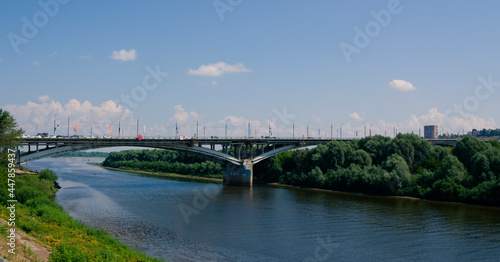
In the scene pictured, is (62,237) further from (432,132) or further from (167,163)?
(432,132)

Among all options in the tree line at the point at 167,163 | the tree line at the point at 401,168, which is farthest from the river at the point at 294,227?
the tree line at the point at 167,163

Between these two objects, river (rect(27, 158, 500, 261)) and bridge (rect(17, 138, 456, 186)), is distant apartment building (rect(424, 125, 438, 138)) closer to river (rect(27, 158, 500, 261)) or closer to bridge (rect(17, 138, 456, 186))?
bridge (rect(17, 138, 456, 186))

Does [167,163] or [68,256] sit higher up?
[68,256]

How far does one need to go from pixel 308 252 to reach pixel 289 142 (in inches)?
2250

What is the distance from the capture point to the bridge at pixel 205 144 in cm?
5382

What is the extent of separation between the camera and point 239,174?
7350cm

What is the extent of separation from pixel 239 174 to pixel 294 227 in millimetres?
41099

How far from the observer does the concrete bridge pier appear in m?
72.9

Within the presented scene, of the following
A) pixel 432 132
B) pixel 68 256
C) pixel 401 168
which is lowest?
pixel 68 256

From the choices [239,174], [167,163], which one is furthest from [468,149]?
[167,163]

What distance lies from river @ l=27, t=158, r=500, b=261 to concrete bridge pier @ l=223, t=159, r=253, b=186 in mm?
22159

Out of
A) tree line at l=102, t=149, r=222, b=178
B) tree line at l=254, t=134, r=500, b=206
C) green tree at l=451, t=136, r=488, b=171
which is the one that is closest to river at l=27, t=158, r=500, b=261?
tree line at l=254, t=134, r=500, b=206

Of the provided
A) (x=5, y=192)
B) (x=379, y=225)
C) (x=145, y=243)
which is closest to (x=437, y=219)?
(x=379, y=225)

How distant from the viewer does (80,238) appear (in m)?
23.2
